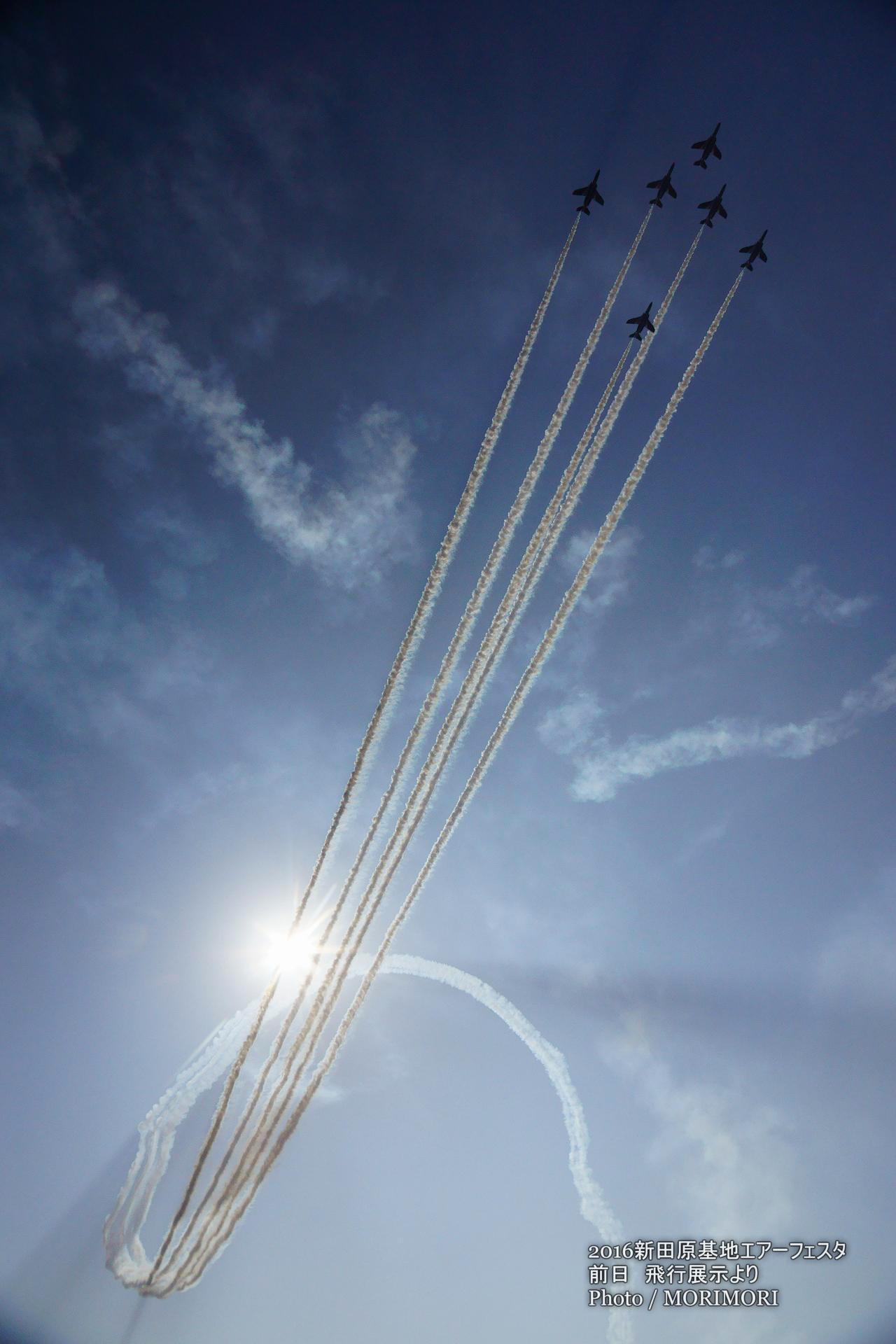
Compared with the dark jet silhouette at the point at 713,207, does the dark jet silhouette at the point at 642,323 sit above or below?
below

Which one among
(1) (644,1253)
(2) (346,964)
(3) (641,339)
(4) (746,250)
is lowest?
(1) (644,1253)

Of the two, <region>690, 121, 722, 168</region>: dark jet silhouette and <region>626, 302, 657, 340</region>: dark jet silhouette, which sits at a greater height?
<region>690, 121, 722, 168</region>: dark jet silhouette

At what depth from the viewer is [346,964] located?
28.3 meters

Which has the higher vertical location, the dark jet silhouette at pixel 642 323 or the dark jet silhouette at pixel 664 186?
the dark jet silhouette at pixel 664 186

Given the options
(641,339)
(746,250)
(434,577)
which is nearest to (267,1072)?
(434,577)

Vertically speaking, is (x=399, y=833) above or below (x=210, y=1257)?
above

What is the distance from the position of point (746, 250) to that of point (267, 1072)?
174ft

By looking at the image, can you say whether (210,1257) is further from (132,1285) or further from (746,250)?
(746,250)

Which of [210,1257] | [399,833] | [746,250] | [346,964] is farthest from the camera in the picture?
[210,1257]

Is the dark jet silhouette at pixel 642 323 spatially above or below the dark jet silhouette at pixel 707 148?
below

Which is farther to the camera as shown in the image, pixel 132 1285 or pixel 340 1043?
pixel 132 1285

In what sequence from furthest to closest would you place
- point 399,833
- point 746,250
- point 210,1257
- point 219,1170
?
point 210,1257
point 219,1170
point 746,250
point 399,833

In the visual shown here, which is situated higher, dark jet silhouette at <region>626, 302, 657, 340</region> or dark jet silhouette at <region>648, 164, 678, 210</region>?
dark jet silhouette at <region>648, 164, 678, 210</region>

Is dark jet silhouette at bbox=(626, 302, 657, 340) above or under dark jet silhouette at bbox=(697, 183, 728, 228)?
under
